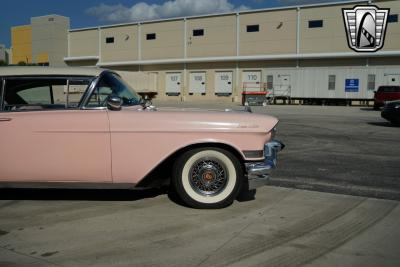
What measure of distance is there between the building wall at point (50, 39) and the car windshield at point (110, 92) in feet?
167

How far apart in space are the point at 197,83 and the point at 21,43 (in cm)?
3085

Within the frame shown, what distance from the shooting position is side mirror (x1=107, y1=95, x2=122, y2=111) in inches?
207

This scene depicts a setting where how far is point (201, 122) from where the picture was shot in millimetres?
5293

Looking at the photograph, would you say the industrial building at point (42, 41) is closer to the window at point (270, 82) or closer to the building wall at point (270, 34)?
the building wall at point (270, 34)

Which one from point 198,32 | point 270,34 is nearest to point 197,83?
point 198,32

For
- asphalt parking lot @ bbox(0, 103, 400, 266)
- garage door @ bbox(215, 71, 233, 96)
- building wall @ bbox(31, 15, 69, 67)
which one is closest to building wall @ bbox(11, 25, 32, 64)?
building wall @ bbox(31, 15, 69, 67)

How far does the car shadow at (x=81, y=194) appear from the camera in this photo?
5898 mm

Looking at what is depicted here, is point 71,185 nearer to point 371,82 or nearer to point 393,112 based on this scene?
point 393,112

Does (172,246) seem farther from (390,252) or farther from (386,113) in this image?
(386,113)

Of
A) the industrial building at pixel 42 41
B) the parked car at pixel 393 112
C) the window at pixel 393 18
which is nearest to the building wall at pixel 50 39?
the industrial building at pixel 42 41

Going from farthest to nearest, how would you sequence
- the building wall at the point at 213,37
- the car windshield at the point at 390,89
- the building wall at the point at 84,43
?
the building wall at the point at 84,43 < the building wall at the point at 213,37 < the car windshield at the point at 390,89

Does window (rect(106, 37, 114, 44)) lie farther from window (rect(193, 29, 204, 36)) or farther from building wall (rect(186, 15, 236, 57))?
window (rect(193, 29, 204, 36))

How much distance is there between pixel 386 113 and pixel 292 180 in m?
10.6

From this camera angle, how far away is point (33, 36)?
196 ft
